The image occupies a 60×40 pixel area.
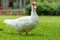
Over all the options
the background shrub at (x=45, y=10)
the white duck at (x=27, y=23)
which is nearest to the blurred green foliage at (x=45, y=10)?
the background shrub at (x=45, y=10)

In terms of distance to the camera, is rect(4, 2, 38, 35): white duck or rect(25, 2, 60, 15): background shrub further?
rect(25, 2, 60, 15): background shrub

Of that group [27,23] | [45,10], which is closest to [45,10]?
[45,10]

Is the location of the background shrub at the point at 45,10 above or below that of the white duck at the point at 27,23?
below

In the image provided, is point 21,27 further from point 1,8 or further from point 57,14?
point 1,8

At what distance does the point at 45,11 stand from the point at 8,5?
6010mm

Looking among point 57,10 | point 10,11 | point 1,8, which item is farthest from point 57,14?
point 1,8

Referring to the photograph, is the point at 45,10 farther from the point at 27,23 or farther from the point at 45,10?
the point at 27,23

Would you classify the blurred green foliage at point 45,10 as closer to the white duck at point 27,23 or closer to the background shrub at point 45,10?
the background shrub at point 45,10

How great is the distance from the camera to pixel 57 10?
1002 inches

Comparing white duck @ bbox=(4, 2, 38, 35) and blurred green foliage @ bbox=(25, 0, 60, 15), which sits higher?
white duck @ bbox=(4, 2, 38, 35)

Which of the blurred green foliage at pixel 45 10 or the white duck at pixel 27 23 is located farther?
the blurred green foliage at pixel 45 10

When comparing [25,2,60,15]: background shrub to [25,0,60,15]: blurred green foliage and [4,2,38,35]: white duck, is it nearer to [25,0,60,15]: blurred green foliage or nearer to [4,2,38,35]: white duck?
[25,0,60,15]: blurred green foliage

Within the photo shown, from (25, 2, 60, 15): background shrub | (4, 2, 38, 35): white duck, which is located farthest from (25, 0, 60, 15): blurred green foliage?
(4, 2, 38, 35): white duck

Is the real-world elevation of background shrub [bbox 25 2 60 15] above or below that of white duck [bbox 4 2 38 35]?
below
